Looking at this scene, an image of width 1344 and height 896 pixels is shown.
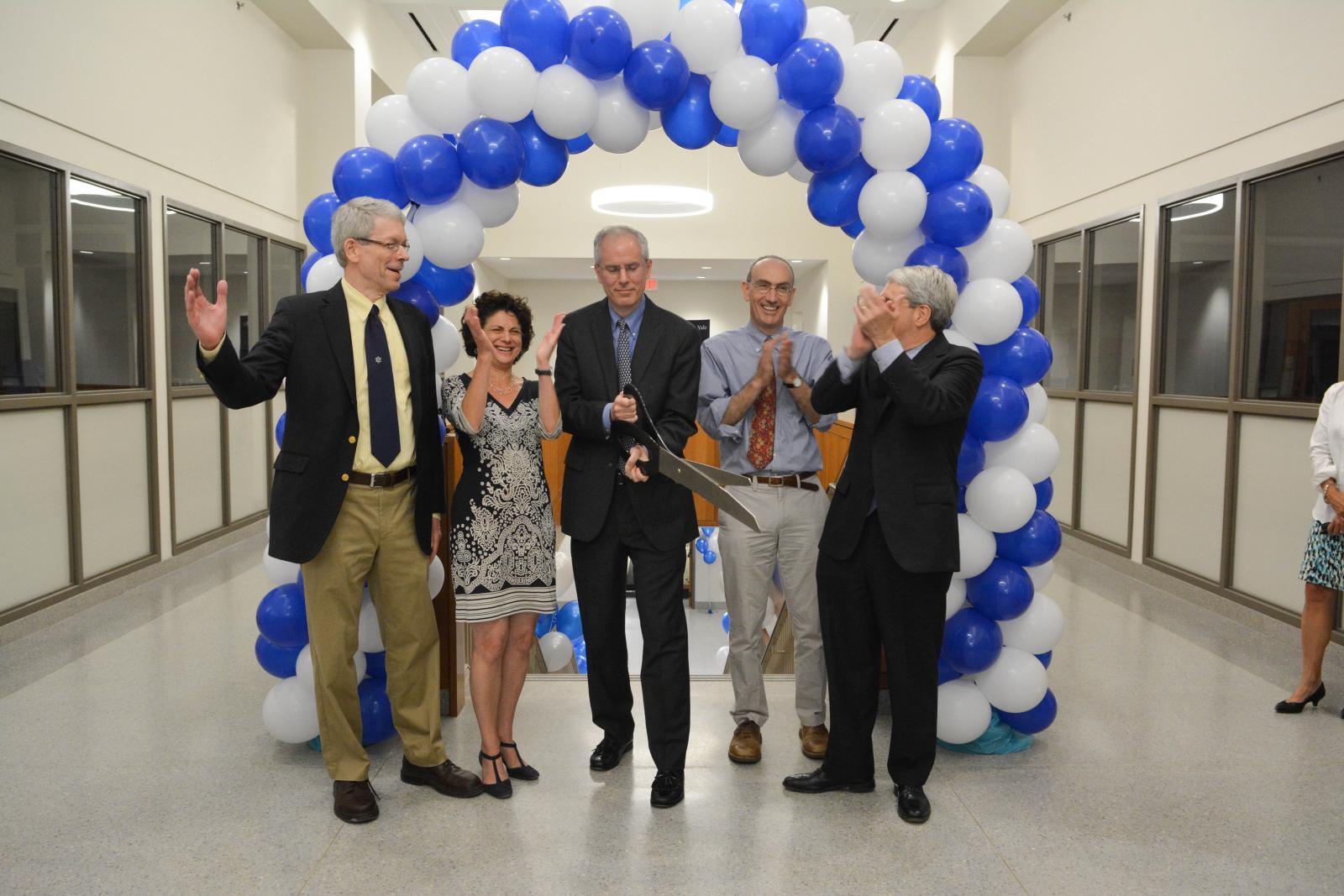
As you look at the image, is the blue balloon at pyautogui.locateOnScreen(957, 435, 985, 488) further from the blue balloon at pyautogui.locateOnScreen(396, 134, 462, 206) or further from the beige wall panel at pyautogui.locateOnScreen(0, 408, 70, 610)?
the beige wall panel at pyautogui.locateOnScreen(0, 408, 70, 610)

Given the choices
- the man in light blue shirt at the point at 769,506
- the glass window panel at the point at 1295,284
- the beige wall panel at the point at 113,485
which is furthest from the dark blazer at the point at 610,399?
the beige wall panel at the point at 113,485

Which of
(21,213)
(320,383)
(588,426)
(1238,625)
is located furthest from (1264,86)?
(21,213)

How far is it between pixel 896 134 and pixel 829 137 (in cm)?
22

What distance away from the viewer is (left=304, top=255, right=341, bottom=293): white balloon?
296cm

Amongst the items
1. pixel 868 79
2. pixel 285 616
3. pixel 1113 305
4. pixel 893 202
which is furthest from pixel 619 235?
pixel 1113 305

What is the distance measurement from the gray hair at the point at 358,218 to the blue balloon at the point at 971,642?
2.20 m

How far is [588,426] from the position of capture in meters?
2.73

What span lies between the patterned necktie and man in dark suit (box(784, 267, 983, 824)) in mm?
1254

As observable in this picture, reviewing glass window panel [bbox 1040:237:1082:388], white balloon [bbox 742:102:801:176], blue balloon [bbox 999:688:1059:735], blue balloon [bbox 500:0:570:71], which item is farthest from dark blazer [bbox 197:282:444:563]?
glass window panel [bbox 1040:237:1082:388]

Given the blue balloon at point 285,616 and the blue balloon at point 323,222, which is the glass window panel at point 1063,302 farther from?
the blue balloon at point 285,616

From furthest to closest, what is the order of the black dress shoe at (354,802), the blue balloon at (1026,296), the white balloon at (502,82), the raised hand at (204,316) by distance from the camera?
the blue balloon at (1026,296) → the white balloon at (502,82) → the black dress shoe at (354,802) → the raised hand at (204,316)

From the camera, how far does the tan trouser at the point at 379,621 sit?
8.62ft

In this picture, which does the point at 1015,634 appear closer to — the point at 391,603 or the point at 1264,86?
the point at 391,603

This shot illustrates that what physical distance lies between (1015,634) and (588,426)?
1696 millimetres
